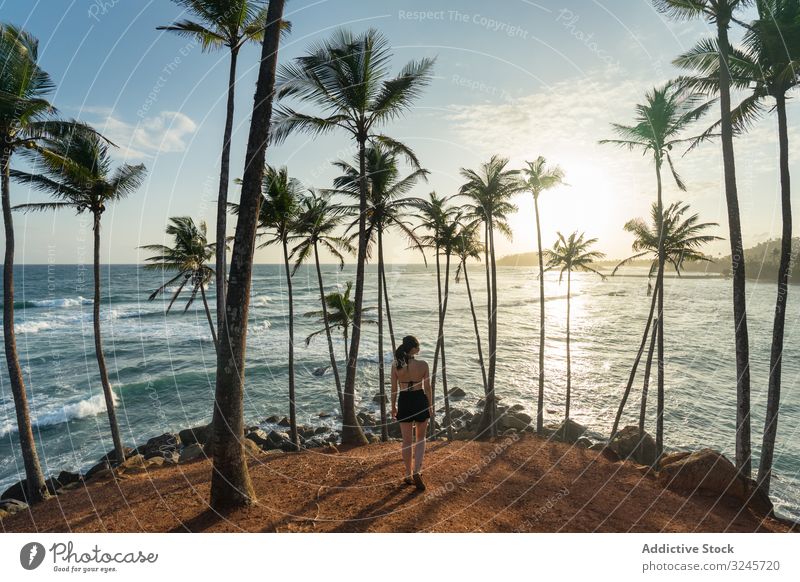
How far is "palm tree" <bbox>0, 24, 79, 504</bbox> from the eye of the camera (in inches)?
374

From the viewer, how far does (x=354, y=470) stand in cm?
733

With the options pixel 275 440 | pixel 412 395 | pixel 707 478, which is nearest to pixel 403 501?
pixel 412 395

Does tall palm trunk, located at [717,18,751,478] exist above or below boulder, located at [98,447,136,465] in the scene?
above

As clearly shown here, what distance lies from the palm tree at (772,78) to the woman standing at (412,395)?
10.7 meters

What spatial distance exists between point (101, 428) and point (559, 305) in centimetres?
8876

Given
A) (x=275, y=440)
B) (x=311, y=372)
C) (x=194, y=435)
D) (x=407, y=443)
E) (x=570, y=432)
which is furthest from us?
(x=311, y=372)

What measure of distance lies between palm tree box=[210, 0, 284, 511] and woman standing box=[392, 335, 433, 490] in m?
2.61

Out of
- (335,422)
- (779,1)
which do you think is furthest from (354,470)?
(335,422)

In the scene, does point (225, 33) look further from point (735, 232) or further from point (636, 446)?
point (636, 446)

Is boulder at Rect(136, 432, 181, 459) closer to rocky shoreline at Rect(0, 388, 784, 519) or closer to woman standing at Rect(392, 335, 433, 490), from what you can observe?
rocky shoreline at Rect(0, 388, 784, 519)

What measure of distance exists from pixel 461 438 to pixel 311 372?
20808mm

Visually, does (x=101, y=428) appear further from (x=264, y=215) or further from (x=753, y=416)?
(x=753, y=416)

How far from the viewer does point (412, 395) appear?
600cm

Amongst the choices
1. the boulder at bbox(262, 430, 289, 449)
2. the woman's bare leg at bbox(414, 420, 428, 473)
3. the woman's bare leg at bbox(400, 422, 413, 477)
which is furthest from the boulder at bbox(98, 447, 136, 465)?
the woman's bare leg at bbox(414, 420, 428, 473)
